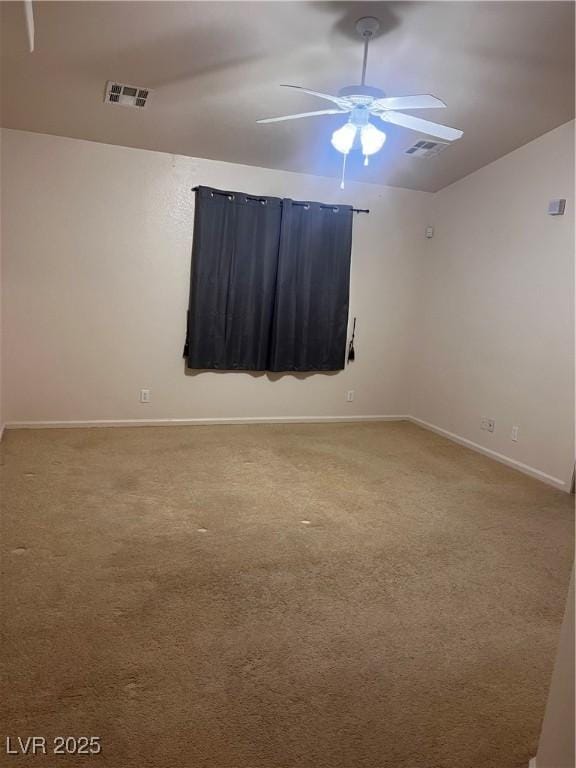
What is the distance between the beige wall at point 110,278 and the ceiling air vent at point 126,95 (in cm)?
85

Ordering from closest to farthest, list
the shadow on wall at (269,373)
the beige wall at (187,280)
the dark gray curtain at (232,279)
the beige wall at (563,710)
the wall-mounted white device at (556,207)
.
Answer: the beige wall at (563,710) → the wall-mounted white device at (556,207) → the beige wall at (187,280) → the dark gray curtain at (232,279) → the shadow on wall at (269,373)

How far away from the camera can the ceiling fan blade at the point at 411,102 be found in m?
2.46

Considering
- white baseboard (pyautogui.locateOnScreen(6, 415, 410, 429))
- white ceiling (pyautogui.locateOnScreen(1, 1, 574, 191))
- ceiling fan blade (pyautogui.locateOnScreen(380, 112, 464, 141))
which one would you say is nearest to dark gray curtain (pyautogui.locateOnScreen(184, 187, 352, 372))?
white baseboard (pyautogui.locateOnScreen(6, 415, 410, 429))

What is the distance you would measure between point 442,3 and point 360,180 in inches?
107

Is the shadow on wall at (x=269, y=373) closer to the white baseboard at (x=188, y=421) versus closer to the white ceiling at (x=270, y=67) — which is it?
the white baseboard at (x=188, y=421)

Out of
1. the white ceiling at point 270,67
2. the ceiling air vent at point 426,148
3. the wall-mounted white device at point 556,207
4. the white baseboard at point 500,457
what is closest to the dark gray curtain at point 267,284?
the white ceiling at point 270,67

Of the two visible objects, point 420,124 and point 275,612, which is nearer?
point 275,612

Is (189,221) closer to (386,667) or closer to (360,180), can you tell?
(360,180)

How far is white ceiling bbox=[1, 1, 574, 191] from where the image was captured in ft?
8.50

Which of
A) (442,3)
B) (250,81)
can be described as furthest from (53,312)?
(442,3)

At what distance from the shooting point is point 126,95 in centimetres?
353

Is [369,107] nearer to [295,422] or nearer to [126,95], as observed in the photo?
[126,95]

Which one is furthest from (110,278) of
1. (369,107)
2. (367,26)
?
(367,26)

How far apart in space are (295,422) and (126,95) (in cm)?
322
